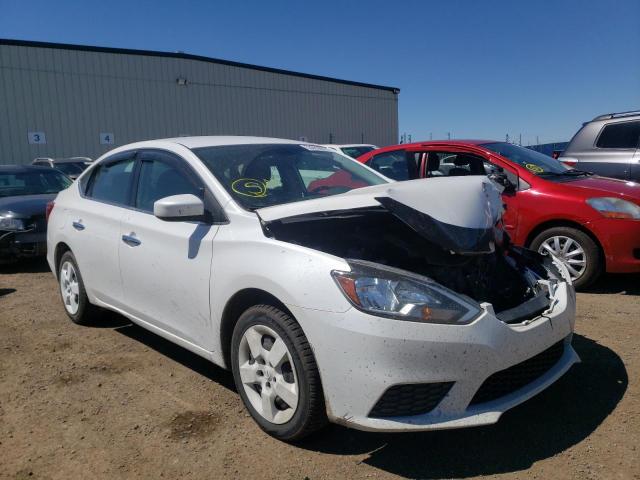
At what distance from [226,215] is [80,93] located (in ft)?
68.4

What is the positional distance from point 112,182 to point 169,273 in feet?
4.59

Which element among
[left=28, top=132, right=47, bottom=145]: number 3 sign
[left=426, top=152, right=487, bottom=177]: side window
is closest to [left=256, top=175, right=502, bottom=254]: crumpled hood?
[left=426, top=152, right=487, bottom=177]: side window

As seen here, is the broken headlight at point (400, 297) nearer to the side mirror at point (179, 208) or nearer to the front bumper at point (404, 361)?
the front bumper at point (404, 361)

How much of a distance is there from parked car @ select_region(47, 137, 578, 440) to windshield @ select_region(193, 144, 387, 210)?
15 mm

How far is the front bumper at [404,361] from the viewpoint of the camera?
2.29 metres

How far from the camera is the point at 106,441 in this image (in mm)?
2805

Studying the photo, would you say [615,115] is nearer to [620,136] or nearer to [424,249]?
[620,136]

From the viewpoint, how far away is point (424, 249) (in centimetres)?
295

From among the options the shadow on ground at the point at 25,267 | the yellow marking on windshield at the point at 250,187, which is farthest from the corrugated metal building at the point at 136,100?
the yellow marking on windshield at the point at 250,187

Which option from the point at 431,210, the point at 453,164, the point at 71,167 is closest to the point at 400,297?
the point at 431,210

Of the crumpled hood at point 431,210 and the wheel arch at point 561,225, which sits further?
the wheel arch at point 561,225

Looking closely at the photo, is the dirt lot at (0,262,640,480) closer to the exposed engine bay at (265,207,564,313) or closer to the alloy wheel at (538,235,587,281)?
the exposed engine bay at (265,207,564,313)

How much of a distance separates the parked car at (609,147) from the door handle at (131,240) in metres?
6.05

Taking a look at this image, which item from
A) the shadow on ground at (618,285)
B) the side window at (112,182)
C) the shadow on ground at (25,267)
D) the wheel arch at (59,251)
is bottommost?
the shadow on ground at (25,267)
